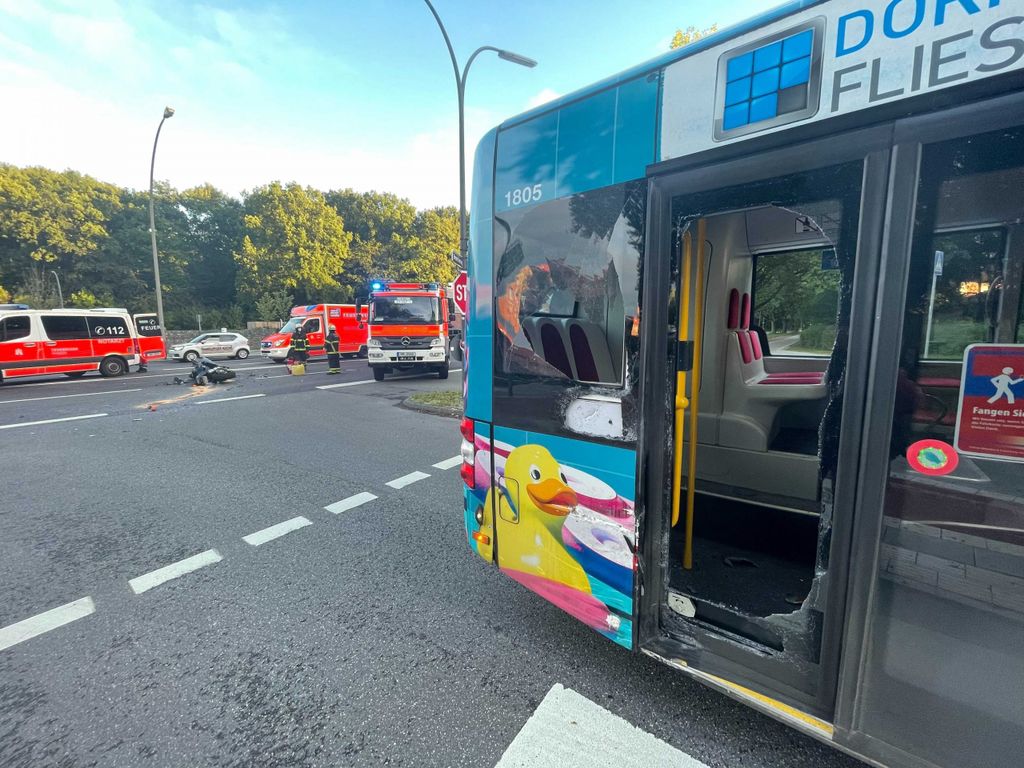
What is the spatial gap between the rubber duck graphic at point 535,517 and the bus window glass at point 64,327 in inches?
770

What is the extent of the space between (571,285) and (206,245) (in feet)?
162

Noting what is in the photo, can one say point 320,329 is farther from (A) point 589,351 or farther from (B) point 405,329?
(A) point 589,351

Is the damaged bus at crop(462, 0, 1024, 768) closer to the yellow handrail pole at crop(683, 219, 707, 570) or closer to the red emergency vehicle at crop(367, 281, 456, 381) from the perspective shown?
the yellow handrail pole at crop(683, 219, 707, 570)

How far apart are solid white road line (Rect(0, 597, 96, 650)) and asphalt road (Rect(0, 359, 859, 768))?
38mm

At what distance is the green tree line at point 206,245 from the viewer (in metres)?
32.1

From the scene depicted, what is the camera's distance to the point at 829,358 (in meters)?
1.86

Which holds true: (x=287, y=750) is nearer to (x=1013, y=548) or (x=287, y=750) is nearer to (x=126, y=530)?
(x=1013, y=548)

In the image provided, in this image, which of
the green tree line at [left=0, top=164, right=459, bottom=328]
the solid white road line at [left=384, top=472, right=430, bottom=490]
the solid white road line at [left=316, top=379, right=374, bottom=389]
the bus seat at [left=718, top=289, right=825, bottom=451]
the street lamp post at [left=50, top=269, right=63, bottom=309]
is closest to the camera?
the bus seat at [left=718, top=289, right=825, bottom=451]

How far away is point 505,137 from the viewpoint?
2287 millimetres

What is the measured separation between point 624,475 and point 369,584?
87.0 inches

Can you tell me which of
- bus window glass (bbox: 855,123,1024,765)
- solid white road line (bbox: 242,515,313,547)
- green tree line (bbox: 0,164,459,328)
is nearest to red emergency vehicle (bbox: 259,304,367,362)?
green tree line (bbox: 0,164,459,328)

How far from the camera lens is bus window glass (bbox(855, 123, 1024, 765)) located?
1252 mm

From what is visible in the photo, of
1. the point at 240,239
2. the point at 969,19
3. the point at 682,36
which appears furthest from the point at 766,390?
the point at 240,239

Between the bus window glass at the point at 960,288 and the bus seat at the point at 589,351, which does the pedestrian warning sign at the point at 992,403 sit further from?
the bus seat at the point at 589,351
